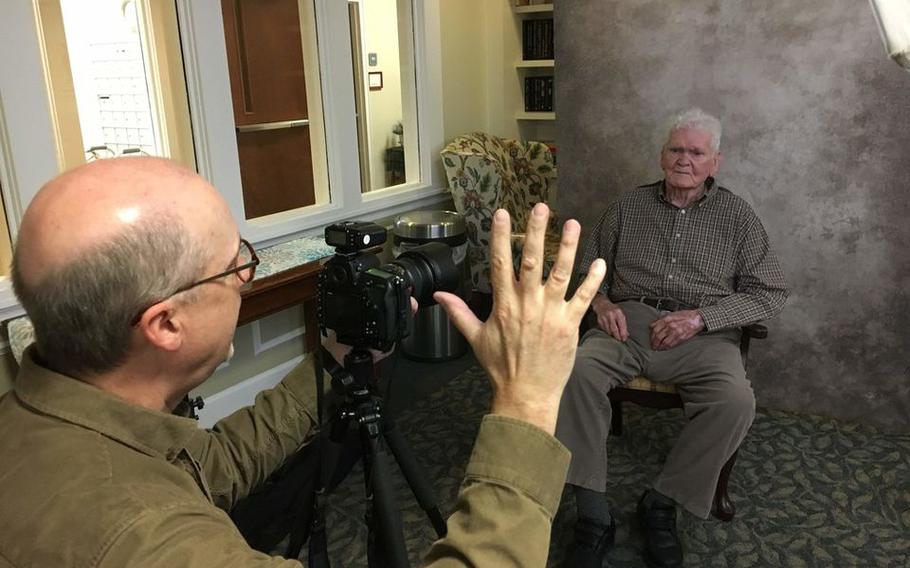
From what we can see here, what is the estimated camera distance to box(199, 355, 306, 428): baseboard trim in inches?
98.0

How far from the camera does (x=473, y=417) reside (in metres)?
2.76

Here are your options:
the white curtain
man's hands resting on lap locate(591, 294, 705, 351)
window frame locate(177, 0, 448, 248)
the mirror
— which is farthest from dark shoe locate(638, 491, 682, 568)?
the mirror

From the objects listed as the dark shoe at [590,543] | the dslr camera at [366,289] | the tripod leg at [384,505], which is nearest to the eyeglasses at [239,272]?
the dslr camera at [366,289]

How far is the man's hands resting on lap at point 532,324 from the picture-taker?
0.74 metres

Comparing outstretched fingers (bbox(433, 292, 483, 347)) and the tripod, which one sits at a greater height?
outstretched fingers (bbox(433, 292, 483, 347))

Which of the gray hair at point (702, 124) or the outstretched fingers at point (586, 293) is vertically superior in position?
the gray hair at point (702, 124)

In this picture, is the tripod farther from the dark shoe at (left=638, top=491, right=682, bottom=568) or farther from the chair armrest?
the chair armrest

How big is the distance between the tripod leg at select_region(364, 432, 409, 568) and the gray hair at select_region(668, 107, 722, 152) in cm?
156

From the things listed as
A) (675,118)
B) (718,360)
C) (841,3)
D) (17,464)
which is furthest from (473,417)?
(17,464)

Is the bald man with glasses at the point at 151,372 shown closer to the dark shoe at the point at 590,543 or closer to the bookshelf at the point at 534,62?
the dark shoe at the point at 590,543

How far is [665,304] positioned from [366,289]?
1420 millimetres

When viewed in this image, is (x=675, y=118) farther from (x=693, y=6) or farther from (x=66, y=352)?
(x=66, y=352)

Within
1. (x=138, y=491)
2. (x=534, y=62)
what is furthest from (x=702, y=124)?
(x=534, y=62)

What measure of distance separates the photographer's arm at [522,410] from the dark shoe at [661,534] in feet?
4.36
